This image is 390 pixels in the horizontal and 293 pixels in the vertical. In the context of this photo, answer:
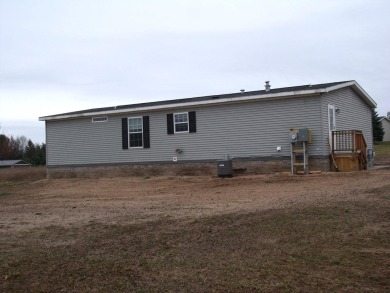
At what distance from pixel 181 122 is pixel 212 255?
13176mm

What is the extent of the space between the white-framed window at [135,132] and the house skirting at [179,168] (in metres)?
0.87

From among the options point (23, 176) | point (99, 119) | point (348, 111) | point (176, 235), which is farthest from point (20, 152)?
point (176, 235)

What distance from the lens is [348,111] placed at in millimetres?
17953

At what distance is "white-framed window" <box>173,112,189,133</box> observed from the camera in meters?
18.0

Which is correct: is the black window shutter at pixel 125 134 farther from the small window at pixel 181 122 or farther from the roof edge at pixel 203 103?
the small window at pixel 181 122

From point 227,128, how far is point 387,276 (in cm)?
1291

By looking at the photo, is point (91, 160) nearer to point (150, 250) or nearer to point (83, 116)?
point (83, 116)

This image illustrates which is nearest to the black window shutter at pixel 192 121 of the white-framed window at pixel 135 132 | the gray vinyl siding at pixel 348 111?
the white-framed window at pixel 135 132

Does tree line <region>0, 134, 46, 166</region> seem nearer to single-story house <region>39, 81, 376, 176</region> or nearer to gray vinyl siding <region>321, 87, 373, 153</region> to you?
single-story house <region>39, 81, 376, 176</region>

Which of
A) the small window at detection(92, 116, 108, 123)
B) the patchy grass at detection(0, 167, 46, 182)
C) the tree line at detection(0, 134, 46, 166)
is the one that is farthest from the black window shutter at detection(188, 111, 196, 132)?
the tree line at detection(0, 134, 46, 166)

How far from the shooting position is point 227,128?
1716 cm

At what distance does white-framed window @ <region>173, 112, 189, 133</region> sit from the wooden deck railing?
5807mm

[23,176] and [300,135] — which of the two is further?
[23,176]

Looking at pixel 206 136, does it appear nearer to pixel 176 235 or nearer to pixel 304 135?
pixel 304 135
